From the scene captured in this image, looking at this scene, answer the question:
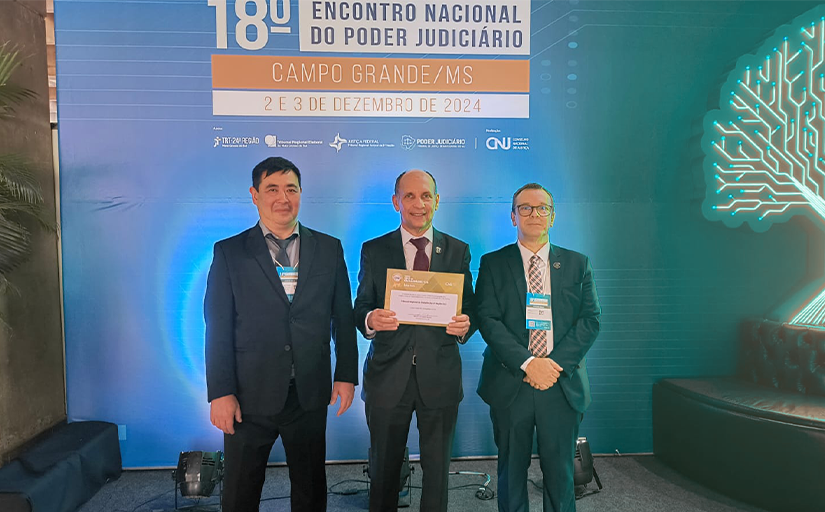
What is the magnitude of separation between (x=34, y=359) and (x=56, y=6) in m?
2.51

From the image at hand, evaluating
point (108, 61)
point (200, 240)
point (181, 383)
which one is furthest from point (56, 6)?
point (181, 383)

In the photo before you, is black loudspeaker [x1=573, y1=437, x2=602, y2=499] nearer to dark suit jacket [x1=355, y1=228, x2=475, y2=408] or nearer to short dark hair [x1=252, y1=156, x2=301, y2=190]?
dark suit jacket [x1=355, y1=228, x2=475, y2=408]

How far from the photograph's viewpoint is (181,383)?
11.5 ft

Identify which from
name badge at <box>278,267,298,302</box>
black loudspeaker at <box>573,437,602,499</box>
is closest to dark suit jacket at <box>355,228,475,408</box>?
name badge at <box>278,267,298,302</box>

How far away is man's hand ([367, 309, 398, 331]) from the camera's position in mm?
2270

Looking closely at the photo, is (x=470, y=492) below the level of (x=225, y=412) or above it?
below

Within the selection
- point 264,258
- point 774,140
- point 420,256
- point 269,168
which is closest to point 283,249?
point 264,258

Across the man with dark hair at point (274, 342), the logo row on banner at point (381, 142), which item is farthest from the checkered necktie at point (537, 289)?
the logo row on banner at point (381, 142)

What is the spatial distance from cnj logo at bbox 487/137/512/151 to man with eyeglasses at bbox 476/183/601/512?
3.83 feet

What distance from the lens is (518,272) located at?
8.11 ft

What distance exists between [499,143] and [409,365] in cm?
197

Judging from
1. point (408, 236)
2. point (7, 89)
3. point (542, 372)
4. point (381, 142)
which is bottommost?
point (542, 372)

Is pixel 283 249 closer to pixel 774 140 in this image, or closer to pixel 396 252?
pixel 396 252

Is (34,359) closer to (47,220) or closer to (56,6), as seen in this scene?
(47,220)
